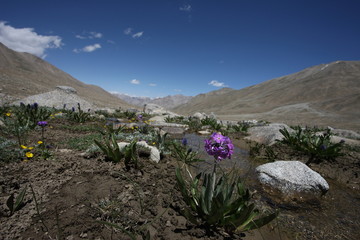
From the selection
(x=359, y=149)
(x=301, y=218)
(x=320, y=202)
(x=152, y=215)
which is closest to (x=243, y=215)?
(x=152, y=215)

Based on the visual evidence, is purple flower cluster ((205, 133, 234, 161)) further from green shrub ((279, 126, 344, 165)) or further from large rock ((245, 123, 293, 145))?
large rock ((245, 123, 293, 145))

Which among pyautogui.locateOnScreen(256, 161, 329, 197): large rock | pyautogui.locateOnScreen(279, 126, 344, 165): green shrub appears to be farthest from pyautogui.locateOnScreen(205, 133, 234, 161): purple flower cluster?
pyautogui.locateOnScreen(279, 126, 344, 165): green shrub

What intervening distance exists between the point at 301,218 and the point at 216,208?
1.75 meters

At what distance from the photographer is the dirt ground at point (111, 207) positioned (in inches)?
71.0

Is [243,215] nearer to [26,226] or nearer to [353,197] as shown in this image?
[26,226]

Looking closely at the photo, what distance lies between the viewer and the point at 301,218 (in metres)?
2.73

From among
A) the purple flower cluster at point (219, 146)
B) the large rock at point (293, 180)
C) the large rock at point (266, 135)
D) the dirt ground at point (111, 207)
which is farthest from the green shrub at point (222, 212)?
the large rock at point (266, 135)

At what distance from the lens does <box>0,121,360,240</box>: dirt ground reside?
71.0 inches

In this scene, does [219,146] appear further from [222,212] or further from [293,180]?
[293,180]

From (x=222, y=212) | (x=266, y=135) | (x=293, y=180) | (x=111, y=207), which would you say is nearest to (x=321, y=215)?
(x=293, y=180)

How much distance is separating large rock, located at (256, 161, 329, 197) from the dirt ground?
10.3 inches

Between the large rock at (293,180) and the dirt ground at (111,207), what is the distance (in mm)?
263

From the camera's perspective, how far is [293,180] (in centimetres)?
360

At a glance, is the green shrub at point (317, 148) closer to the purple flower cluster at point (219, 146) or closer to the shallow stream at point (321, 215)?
the shallow stream at point (321, 215)
